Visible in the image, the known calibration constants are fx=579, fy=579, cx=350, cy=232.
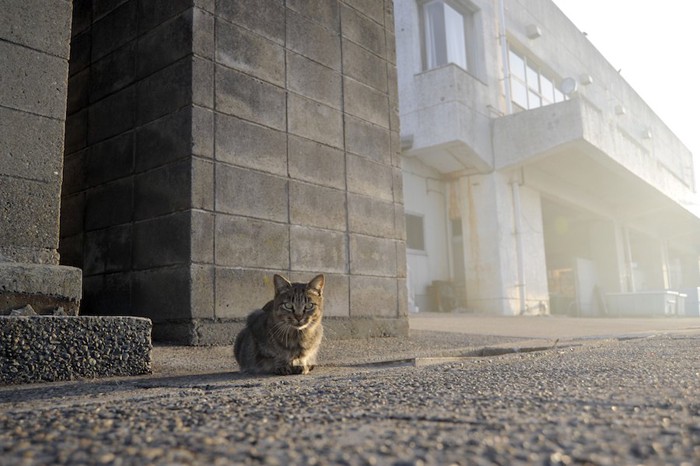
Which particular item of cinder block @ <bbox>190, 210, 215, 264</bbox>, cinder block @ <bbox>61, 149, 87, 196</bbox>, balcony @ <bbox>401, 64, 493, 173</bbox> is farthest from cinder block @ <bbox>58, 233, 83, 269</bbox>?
balcony @ <bbox>401, 64, 493, 173</bbox>

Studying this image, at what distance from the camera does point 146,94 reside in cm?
500

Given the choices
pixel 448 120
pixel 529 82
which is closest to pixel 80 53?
pixel 448 120

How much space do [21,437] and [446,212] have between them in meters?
14.8

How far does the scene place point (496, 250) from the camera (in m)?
14.6

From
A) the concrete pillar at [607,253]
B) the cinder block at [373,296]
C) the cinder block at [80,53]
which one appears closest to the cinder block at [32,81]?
the cinder block at [80,53]

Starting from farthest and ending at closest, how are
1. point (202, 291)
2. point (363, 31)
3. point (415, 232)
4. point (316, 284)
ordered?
point (415, 232)
point (363, 31)
point (202, 291)
point (316, 284)

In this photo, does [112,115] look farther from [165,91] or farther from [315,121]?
[315,121]

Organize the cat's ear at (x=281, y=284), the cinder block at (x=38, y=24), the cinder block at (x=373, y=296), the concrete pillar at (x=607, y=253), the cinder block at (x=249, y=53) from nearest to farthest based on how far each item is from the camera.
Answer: the cinder block at (x=38, y=24) → the cat's ear at (x=281, y=284) → the cinder block at (x=249, y=53) → the cinder block at (x=373, y=296) → the concrete pillar at (x=607, y=253)

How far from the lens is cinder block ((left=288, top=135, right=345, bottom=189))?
5.42 meters

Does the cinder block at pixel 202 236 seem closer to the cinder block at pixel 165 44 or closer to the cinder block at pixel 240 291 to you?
the cinder block at pixel 240 291

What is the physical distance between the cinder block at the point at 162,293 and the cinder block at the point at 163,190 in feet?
1.61

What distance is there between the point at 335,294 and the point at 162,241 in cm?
179

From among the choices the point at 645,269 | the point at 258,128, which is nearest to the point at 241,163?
the point at 258,128

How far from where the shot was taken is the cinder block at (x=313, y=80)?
18.2ft
